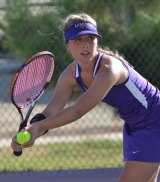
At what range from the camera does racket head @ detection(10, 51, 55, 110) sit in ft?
14.0

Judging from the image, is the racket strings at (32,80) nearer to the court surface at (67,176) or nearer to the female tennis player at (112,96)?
the female tennis player at (112,96)

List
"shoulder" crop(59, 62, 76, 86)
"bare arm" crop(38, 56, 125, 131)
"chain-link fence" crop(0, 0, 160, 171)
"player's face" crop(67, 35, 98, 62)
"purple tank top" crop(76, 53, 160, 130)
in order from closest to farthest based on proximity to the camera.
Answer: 1. "bare arm" crop(38, 56, 125, 131)
2. "player's face" crop(67, 35, 98, 62)
3. "purple tank top" crop(76, 53, 160, 130)
4. "shoulder" crop(59, 62, 76, 86)
5. "chain-link fence" crop(0, 0, 160, 171)

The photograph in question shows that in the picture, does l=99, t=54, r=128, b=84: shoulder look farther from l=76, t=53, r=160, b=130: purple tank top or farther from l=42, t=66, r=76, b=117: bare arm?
l=42, t=66, r=76, b=117: bare arm

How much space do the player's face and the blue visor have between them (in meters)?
0.02

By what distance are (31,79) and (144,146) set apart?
2.55 feet

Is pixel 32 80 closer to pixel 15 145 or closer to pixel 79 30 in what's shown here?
pixel 79 30

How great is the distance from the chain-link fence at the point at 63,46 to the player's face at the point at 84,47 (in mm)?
2160

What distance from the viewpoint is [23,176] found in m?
6.29

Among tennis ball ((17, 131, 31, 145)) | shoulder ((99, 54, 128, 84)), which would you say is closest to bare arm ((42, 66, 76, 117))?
shoulder ((99, 54, 128, 84))

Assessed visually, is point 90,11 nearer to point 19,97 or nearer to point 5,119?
point 5,119

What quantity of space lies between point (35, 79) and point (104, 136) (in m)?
3.98

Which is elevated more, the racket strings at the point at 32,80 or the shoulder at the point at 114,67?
the shoulder at the point at 114,67

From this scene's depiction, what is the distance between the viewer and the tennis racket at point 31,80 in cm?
427

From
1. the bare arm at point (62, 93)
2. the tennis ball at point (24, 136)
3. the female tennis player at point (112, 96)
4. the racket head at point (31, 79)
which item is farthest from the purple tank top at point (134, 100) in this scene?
the tennis ball at point (24, 136)
